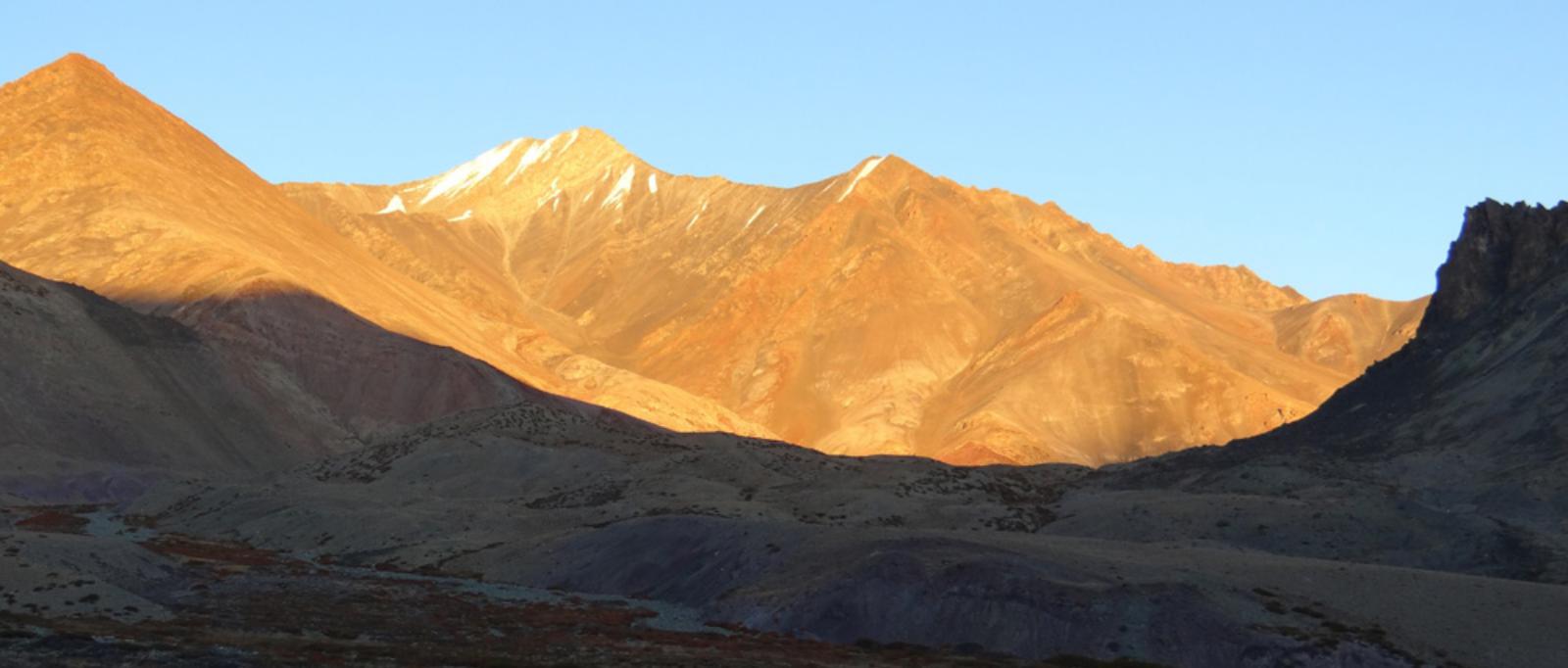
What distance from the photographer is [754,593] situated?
68562mm

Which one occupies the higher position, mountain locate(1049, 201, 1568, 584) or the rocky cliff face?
the rocky cliff face

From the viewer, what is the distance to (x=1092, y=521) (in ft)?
301

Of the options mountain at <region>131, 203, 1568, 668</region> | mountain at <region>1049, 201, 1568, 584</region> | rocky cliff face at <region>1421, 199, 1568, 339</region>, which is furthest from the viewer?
rocky cliff face at <region>1421, 199, 1568, 339</region>

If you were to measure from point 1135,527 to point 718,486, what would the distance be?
2532 cm

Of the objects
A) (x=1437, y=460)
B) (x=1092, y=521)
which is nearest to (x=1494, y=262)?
(x=1437, y=460)

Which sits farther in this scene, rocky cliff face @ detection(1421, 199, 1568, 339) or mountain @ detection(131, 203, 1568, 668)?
rocky cliff face @ detection(1421, 199, 1568, 339)

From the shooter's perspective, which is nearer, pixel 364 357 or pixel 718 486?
pixel 718 486

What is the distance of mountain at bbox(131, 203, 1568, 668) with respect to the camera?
196ft

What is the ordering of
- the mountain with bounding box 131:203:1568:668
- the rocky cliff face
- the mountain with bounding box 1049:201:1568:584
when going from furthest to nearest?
the rocky cliff face → the mountain with bounding box 1049:201:1568:584 → the mountain with bounding box 131:203:1568:668

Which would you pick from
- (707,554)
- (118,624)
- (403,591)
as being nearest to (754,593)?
(707,554)

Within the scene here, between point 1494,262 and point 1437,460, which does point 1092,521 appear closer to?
point 1437,460

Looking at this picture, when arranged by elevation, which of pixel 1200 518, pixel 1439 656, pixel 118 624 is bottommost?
pixel 118 624

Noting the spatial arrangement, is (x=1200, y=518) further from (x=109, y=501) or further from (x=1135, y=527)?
(x=109, y=501)

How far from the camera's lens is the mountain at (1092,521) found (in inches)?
2357
